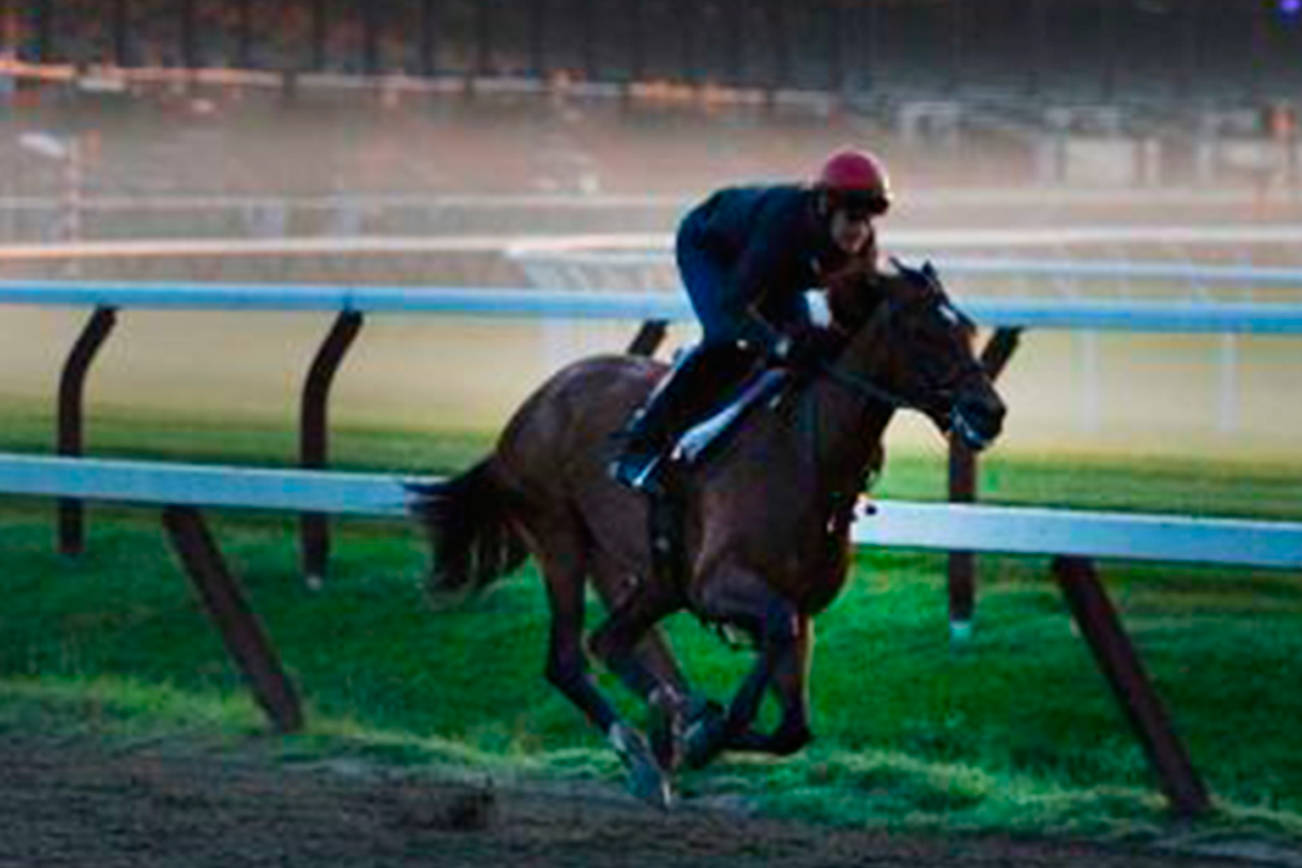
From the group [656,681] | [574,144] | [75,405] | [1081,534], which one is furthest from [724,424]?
[574,144]

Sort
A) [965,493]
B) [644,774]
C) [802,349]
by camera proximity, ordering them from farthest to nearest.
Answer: [965,493] < [802,349] < [644,774]

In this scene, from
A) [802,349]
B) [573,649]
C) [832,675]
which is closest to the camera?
[802,349]

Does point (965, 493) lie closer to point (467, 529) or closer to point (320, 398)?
point (467, 529)

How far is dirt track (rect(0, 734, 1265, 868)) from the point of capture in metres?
8.69

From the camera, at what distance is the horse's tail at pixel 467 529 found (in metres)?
10.8

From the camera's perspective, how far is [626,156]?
37281mm

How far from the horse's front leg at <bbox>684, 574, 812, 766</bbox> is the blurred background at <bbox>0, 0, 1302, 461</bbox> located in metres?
15.5

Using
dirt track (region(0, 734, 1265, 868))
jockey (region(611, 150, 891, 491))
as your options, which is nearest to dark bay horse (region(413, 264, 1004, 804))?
jockey (region(611, 150, 891, 491))

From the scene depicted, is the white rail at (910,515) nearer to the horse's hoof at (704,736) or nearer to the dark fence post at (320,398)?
the horse's hoof at (704,736)

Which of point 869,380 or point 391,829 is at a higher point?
A: point 869,380

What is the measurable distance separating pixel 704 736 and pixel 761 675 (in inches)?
7.2

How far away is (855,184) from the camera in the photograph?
9.48 metres

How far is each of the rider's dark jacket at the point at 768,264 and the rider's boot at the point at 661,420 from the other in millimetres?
112

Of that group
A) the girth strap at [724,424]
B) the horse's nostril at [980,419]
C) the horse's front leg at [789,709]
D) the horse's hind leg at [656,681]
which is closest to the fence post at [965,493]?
the horse's hind leg at [656,681]
